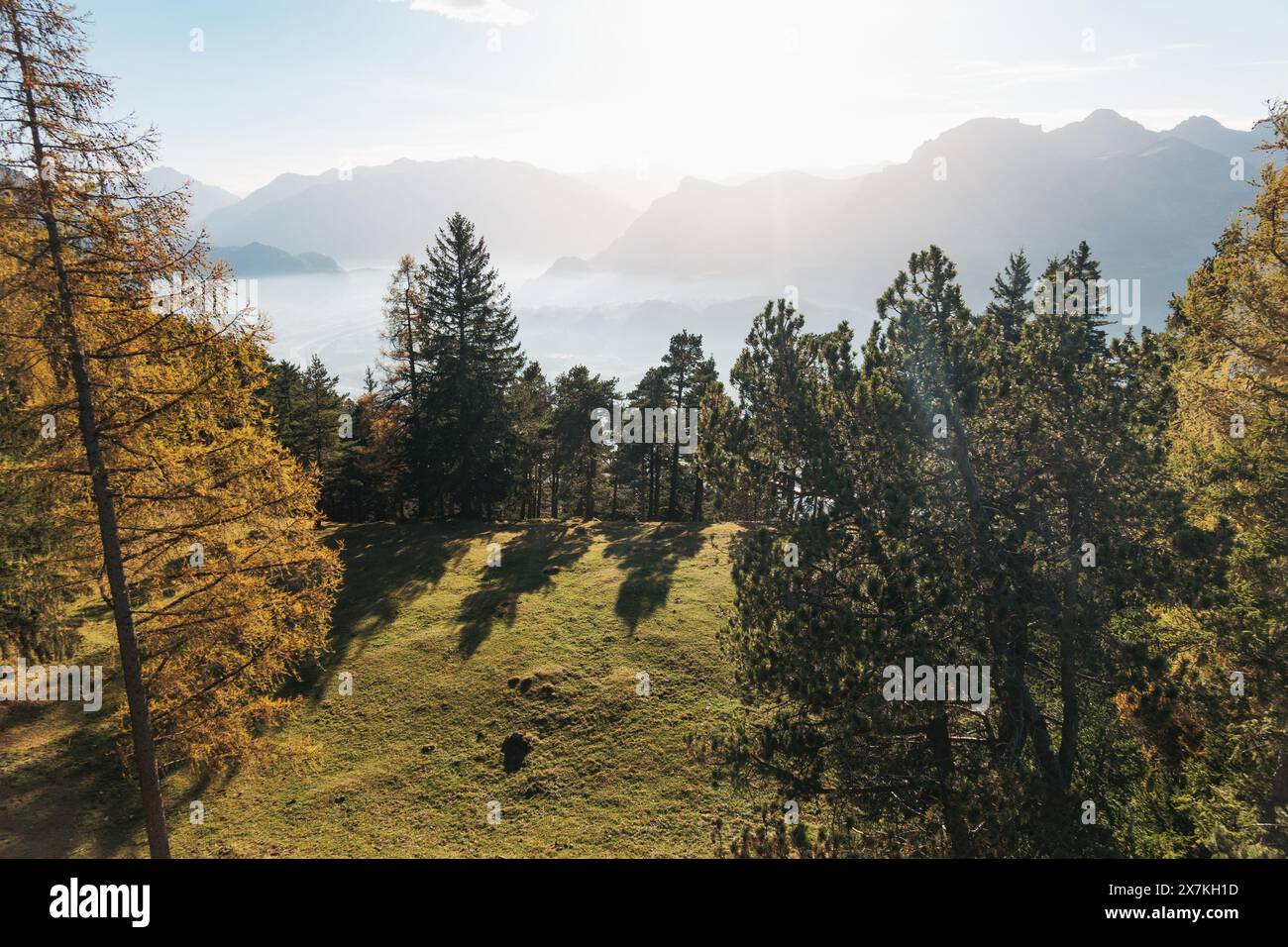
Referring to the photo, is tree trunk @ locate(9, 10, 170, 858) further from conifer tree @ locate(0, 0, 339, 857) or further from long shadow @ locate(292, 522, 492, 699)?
long shadow @ locate(292, 522, 492, 699)

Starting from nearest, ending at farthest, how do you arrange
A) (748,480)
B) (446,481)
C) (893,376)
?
(893,376) < (748,480) < (446,481)

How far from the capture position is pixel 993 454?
12.3 meters

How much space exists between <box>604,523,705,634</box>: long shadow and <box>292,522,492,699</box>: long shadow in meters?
10.1

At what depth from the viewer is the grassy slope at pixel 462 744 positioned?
52.6 feet

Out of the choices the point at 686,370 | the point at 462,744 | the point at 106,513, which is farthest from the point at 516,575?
the point at 106,513

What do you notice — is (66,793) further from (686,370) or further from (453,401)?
(686,370)

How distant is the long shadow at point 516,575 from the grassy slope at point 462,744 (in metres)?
0.17

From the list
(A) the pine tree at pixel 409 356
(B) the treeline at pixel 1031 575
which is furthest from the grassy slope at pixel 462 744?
(A) the pine tree at pixel 409 356

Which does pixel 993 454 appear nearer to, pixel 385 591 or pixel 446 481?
pixel 385 591

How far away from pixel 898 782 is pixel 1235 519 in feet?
31.2

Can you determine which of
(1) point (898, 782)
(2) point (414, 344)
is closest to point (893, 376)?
(1) point (898, 782)

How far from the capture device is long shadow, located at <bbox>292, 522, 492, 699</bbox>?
1049 inches

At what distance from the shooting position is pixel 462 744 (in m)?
19.8

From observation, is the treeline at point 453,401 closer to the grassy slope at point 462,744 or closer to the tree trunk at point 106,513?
the grassy slope at point 462,744
